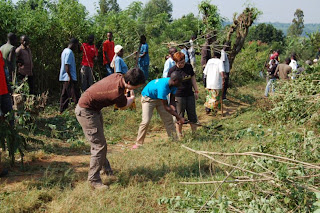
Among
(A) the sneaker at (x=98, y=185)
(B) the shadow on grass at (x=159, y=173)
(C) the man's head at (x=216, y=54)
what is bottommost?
(B) the shadow on grass at (x=159, y=173)

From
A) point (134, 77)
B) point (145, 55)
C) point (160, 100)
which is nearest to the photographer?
point (134, 77)

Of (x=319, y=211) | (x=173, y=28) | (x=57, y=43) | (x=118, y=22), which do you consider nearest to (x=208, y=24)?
(x=118, y=22)

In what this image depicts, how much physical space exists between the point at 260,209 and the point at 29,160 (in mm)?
3816

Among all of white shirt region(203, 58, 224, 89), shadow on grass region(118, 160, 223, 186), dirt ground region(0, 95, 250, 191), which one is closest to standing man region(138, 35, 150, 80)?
white shirt region(203, 58, 224, 89)

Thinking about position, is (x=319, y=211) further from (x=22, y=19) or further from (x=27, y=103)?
(x=22, y=19)

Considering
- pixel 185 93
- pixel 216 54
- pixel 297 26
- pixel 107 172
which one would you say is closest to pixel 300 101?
pixel 185 93

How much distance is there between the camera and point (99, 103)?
4.39 m

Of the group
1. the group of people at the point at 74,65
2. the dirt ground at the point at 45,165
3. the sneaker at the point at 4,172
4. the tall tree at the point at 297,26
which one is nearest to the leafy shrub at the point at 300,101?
the dirt ground at the point at 45,165

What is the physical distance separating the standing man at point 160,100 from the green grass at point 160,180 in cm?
37

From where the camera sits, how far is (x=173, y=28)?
2281 cm

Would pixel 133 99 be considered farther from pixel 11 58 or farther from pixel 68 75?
pixel 68 75

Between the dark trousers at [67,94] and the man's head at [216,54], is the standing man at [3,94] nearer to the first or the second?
the dark trousers at [67,94]

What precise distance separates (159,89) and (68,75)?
381 centimetres

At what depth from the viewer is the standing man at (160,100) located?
556 cm
